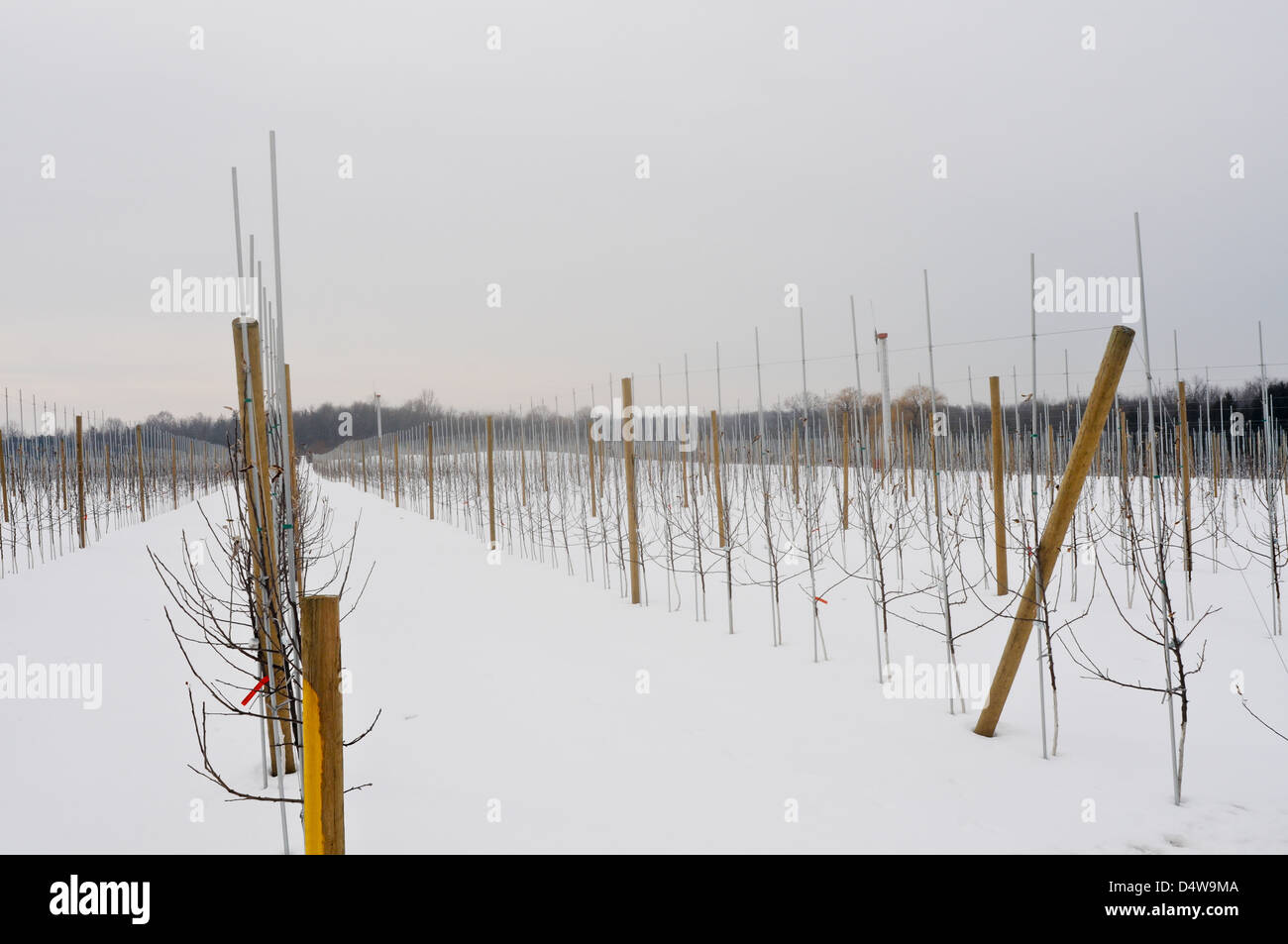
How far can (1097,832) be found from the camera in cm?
327

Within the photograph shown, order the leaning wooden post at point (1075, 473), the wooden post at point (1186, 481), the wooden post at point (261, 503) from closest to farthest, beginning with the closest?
the wooden post at point (261, 503) < the leaning wooden post at point (1075, 473) < the wooden post at point (1186, 481)

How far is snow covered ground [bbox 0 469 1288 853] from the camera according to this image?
11.1 ft

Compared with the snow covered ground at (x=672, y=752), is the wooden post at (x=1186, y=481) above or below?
above

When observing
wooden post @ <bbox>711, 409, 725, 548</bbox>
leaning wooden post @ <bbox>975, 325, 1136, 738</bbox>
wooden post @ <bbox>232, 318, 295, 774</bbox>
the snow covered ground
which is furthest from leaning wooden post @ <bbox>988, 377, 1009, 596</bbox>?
wooden post @ <bbox>232, 318, 295, 774</bbox>

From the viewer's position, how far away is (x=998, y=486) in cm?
787

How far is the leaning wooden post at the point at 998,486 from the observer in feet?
25.2

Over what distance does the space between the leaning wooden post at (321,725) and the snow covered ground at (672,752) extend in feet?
5.71

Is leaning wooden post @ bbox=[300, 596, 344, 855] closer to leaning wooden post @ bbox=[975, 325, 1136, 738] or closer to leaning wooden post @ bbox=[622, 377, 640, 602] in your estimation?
leaning wooden post @ bbox=[975, 325, 1136, 738]

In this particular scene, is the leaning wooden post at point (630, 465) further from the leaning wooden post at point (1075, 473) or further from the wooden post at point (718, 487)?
the leaning wooden post at point (1075, 473)

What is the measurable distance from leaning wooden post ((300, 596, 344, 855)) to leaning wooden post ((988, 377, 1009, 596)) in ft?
23.8

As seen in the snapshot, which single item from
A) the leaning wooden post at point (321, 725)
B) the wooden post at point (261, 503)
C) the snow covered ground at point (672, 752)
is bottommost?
the snow covered ground at point (672, 752)

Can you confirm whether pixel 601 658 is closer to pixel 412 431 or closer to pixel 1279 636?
pixel 1279 636

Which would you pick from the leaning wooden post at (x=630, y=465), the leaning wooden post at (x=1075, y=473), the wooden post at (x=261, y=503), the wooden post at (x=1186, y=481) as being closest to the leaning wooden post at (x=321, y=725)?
the wooden post at (x=261, y=503)
